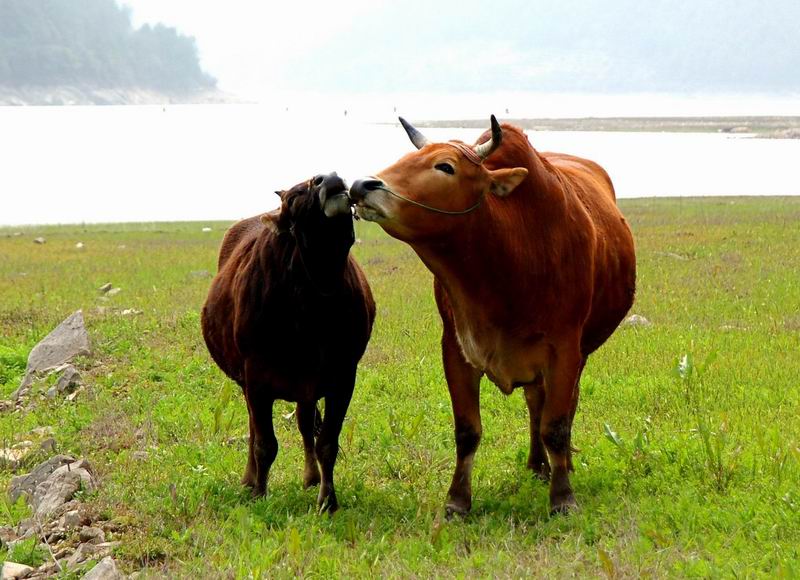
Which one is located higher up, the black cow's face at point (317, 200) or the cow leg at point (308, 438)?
the black cow's face at point (317, 200)

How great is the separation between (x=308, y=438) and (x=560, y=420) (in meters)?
1.88

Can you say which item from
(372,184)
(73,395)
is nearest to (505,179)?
(372,184)

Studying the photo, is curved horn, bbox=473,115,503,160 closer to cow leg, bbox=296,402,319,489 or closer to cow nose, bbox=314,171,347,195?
cow nose, bbox=314,171,347,195

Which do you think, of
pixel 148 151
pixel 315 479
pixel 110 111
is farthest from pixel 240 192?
pixel 110 111

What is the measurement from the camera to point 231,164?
79562 millimetres

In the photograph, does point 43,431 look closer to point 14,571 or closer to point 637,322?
point 14,571

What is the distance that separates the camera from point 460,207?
20.3 feet

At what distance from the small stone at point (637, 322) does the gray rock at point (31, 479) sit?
22.0ft

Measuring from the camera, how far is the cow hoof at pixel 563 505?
22.5ft

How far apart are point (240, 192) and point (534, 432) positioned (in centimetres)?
4986


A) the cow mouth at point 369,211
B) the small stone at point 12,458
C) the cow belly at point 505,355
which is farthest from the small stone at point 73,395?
the cow mouth at point 369,211

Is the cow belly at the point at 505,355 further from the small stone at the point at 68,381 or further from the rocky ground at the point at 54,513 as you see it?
the small stone at the point at 68,381

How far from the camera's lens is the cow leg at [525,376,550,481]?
7.52m

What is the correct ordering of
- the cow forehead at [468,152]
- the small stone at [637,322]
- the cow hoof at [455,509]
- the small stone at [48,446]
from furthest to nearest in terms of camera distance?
the small stone at [637,322]
the small stone at [48,446]
the cow hoof at [455,509]
the cow forehead at [468,152]
